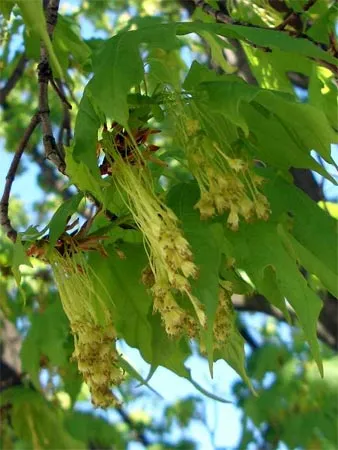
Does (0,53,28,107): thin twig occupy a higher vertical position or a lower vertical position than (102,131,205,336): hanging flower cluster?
lower

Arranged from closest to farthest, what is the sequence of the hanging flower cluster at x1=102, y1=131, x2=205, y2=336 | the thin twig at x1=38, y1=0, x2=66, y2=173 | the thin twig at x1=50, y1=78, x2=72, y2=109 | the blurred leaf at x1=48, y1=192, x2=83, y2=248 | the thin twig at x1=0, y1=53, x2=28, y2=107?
the hanging flower cluster at x1=102, y1=131, x2=205, y2=336 < the blurred leaf at x1=48, y1=192, x2=83, y2=248 < the thin twig at x1=38, y1=0, x2=66, y2=173 < the thin twig at x1=50, y1=78, x2=72, y2=109 < the thin twig at x1=0, y1=53, x2=28, y2=107

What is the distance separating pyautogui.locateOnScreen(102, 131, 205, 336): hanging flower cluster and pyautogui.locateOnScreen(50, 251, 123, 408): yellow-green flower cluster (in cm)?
8

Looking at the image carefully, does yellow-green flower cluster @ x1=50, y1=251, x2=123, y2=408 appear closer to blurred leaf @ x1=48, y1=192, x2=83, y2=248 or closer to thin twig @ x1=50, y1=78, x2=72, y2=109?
blurred leaf @ x1=48, y1=192, x2=83, y2=248

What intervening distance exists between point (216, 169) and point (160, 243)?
0.41 ft

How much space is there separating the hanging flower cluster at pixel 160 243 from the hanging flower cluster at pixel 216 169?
55 mm

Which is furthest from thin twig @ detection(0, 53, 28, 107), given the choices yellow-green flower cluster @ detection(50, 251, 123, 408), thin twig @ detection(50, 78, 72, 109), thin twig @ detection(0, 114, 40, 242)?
yellow-green flower cluster @ detection(50, 251, 123, 408)

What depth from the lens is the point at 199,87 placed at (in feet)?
3.18

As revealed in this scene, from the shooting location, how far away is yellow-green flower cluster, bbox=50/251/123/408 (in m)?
0.95

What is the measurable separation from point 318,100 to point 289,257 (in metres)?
0.44

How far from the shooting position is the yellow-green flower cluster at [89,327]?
95 cm

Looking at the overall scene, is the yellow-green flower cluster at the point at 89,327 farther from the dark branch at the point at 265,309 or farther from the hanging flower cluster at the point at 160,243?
the dark branch at the point at 265,309

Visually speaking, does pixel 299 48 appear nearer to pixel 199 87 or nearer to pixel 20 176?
pixel 199 87

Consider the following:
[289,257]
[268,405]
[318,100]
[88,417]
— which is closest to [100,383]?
[289,257]

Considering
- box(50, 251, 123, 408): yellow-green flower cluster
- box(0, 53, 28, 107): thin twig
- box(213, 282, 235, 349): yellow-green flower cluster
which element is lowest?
box(0, 53, 28, 107): thin twig
